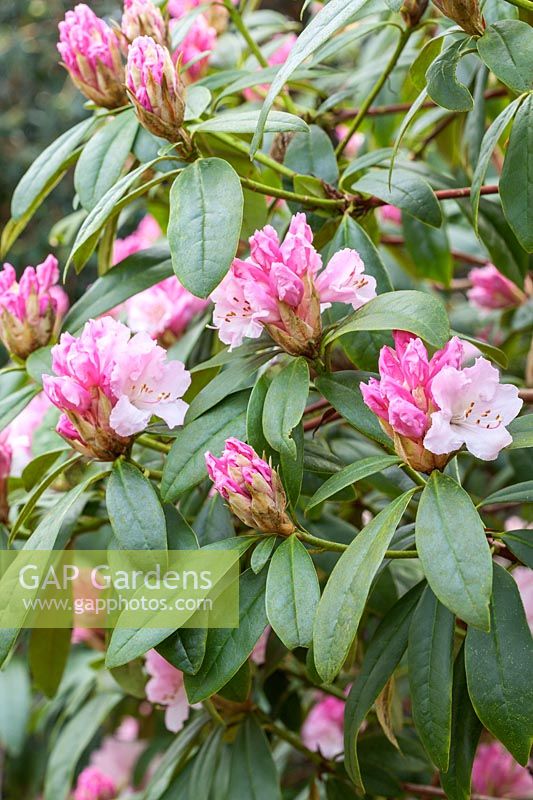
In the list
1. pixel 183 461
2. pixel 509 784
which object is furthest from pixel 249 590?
pixel 509 784

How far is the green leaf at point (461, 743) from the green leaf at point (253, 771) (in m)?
0.25

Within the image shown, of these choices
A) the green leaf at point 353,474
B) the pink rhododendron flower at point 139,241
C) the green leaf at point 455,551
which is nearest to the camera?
the green leaf at point 455,551

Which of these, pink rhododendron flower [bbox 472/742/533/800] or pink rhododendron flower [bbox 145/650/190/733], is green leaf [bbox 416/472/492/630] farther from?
pink rhododendron flower [bbox 472/742/533/800]

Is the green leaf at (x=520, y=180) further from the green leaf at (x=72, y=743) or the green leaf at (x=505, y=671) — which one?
the green leaf at (x=72, y=743)

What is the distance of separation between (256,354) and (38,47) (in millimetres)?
2539

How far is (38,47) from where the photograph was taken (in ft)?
9.72

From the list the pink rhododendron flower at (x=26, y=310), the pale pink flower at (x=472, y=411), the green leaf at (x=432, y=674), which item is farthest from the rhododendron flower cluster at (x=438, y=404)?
the pink rhododendron flower at (x=26, y=310)

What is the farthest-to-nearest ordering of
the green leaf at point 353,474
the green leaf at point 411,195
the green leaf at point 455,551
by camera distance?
the green leaf at point 411,195, the green leaf at point 353,474, the green leaf at point 455,551

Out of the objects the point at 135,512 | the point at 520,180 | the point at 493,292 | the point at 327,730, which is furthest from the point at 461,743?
the point at 493,292

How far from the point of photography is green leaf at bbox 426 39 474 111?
2.21 ft

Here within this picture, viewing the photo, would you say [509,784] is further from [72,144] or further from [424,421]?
[72,144]

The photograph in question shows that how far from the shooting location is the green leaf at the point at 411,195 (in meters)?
0.80

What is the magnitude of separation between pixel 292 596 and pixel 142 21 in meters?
0.54

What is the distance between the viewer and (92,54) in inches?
33.7
